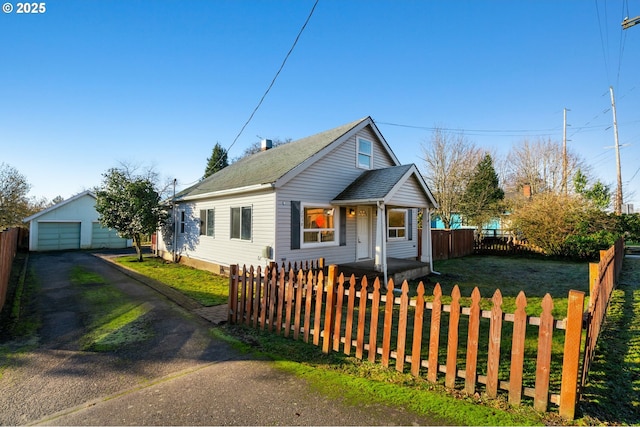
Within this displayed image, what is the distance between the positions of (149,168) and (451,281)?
17.6 m

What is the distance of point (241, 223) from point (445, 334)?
8.25 m

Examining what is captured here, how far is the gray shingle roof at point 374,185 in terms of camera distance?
34.1ft

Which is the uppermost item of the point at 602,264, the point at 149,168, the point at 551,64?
the point at 551,64

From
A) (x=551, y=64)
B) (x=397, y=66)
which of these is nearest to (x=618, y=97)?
(x=551, y=64)

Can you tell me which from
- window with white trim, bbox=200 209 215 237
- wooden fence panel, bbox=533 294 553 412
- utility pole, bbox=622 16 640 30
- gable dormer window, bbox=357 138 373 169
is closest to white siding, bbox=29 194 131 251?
window with white trim, bbox=200 209 215 237

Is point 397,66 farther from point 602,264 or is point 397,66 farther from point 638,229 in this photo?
point 638,229

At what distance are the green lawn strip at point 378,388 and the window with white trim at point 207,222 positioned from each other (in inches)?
366

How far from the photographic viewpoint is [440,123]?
26.4 m

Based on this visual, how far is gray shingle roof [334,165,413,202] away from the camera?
1040 cm

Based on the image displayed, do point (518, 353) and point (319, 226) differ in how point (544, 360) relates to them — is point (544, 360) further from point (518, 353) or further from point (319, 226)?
point (319, 226)

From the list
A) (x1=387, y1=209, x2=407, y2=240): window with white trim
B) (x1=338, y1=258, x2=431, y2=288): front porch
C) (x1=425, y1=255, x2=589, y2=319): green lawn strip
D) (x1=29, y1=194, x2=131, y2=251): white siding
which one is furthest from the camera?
(x1=29, y1=194, x2=131, y2=251): white siding

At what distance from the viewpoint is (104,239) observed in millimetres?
24766

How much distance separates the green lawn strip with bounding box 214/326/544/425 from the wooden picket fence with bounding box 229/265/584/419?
157mm

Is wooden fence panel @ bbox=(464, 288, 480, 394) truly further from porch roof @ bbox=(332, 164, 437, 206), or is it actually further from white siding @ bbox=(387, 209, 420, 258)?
white siding @ bbox=(387, 209, 420, 258)
